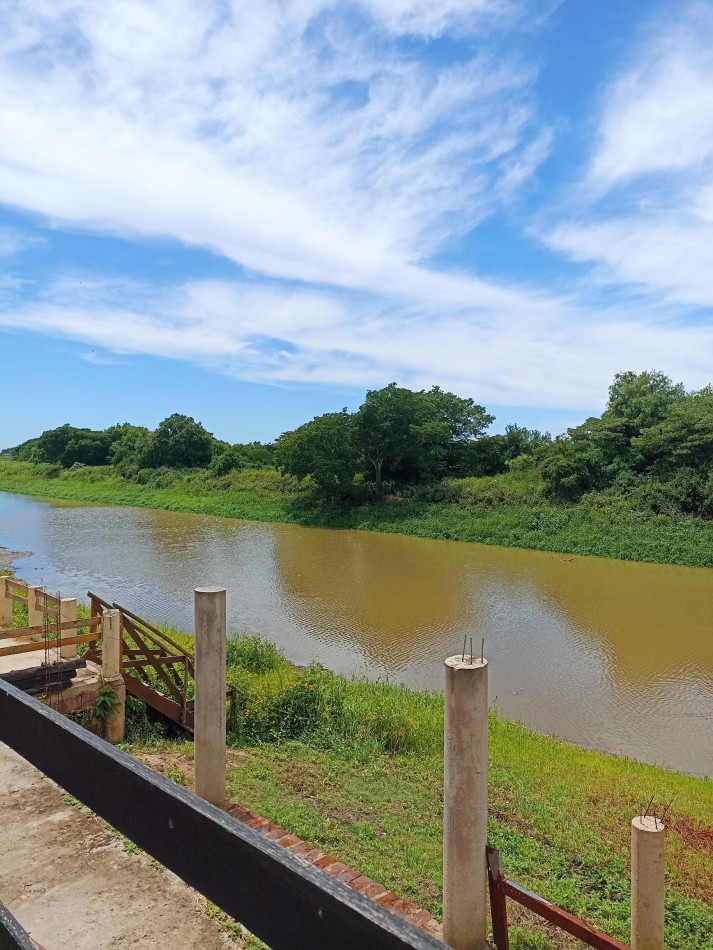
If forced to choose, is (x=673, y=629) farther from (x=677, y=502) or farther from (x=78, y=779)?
(x=78, y=779)

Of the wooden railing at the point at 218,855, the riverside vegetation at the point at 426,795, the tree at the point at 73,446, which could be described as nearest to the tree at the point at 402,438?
the riverside vegetation at the point at 426,795

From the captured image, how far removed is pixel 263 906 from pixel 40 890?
2759mm

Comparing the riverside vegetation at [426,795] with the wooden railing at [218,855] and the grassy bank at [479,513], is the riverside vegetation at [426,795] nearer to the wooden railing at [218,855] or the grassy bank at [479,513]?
the wooden railing at [218,855]

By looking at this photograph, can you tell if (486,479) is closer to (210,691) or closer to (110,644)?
(110,644)

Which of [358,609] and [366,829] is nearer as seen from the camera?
[366,829]

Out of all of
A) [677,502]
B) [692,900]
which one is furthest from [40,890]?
[677,502]

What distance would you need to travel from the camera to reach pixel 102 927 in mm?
2682

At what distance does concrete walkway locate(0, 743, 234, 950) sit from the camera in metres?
2.66

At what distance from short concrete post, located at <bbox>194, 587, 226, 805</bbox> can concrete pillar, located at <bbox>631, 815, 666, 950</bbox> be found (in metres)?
2.20

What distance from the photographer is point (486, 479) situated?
97.0 ft

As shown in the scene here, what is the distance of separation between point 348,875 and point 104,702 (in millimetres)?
3157

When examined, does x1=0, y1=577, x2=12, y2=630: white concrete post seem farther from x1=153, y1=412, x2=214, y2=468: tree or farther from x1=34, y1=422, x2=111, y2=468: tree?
x1=34, y1=422, x2=111, y2=468: tree

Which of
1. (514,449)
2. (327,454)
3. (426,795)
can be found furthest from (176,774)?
(514,449)

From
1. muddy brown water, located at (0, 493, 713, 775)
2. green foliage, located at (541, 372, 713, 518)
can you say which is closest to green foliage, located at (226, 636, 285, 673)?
muddy brown water, located at (0, 493, 713, 775)
